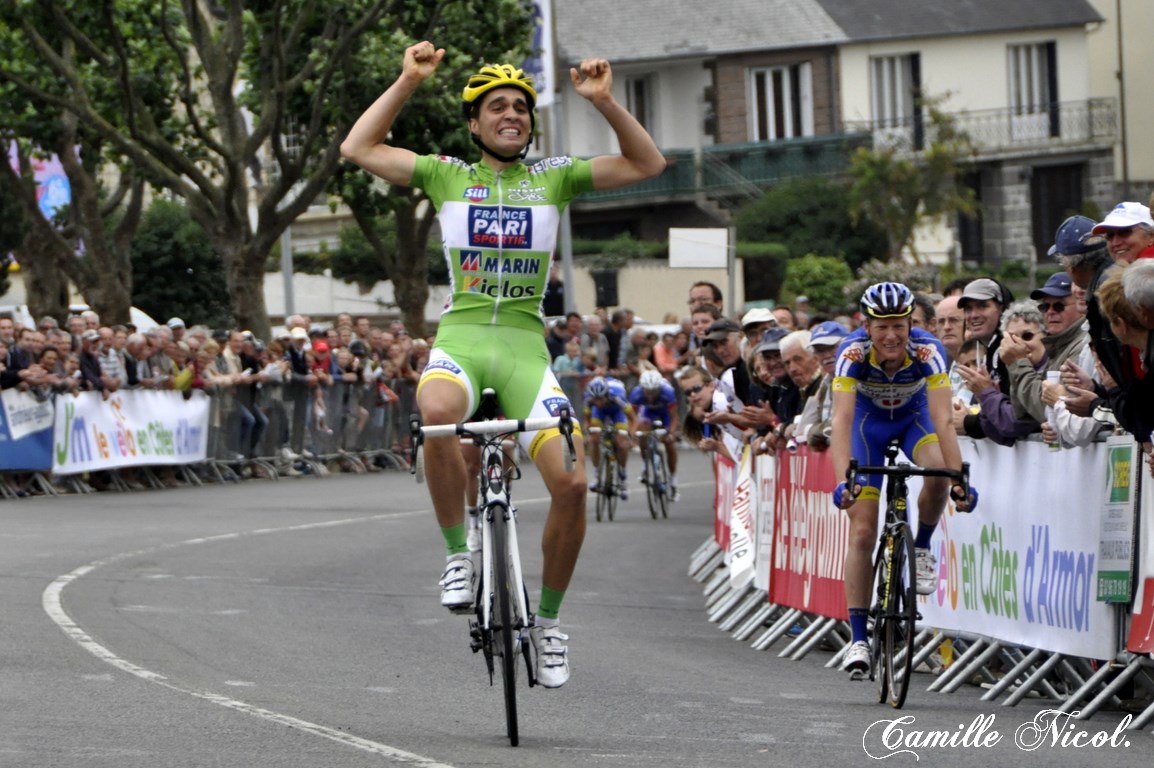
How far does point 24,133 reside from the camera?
35531mm

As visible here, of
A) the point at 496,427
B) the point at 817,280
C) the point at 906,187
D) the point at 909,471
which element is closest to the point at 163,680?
the point at 496,427

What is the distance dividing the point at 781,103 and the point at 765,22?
2362mm

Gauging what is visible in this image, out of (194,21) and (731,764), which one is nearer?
(731,764)

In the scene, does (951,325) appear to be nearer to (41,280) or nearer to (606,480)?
(606,480)

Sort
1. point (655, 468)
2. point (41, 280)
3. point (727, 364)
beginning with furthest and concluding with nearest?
point (41, 280) < point (655, 468) < point (727, 364)

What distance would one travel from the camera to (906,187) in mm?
56438

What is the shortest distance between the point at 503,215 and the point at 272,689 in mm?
2567

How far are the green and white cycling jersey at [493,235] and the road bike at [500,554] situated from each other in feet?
1.30

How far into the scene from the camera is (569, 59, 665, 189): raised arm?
8805 millimetres

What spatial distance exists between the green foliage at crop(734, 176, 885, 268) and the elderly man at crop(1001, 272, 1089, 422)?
45.9 m

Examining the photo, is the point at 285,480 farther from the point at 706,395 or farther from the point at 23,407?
the point at 706,395

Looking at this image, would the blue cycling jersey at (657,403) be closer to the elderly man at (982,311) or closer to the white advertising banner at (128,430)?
the white advertising banner at (128,430)

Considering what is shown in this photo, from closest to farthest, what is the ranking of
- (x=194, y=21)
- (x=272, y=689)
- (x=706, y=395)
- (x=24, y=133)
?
(x=272, y=689)
(x=706, y=395)
(x=194, y=21)
(x=24, y=133)

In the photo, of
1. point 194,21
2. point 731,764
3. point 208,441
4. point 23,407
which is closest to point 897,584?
point 731,764
